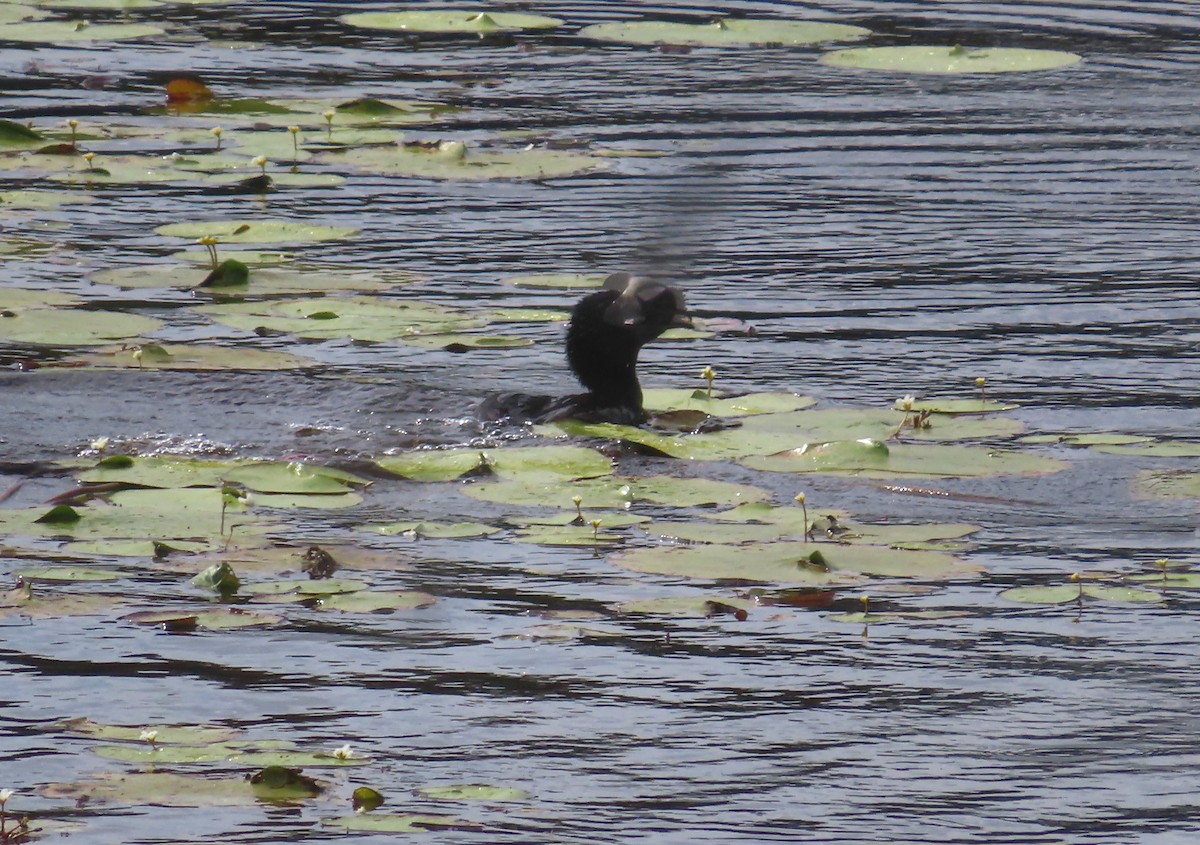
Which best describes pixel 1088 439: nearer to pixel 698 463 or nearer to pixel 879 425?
pixel 879 425

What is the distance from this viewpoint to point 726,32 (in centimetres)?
1396

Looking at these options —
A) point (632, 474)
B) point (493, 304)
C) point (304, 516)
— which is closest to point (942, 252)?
point (493, 304)

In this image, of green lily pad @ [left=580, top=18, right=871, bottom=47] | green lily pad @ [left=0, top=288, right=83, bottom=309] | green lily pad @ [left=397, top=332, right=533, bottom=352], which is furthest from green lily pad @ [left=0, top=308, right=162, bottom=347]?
green lily pad @ [left=580, top=18, right=871, bottom=47]

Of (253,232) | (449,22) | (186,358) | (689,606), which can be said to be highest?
(449,22)

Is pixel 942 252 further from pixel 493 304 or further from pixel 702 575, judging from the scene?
pixel 702 575

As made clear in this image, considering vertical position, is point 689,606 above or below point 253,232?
below

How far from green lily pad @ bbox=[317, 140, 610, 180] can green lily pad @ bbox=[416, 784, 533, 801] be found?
6239 mm

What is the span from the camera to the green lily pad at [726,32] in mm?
13789

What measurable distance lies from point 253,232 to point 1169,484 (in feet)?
13.1

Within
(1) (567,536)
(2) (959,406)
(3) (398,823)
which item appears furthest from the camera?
(2) (959,406)

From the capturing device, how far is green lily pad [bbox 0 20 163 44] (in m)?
13.4

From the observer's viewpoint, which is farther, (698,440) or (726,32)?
(726,32)

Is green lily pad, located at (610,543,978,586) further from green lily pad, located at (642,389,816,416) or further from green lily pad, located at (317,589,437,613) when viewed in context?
green lily pad, located at (642,389,816,416)

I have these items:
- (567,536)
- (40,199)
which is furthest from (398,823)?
(40,199)
